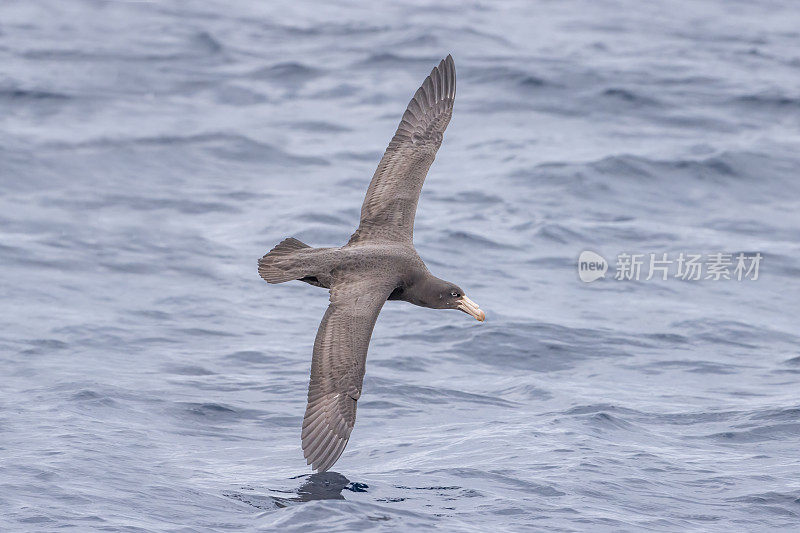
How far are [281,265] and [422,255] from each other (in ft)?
19.1

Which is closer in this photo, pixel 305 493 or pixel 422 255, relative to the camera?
pixel 305 493

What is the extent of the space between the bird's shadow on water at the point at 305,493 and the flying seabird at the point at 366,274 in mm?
274

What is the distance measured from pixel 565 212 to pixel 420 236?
2280mm

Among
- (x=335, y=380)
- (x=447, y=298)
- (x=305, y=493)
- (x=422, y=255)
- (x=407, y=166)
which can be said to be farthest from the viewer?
(x=422, y=255)

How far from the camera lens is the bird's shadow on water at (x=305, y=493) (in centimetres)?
1061

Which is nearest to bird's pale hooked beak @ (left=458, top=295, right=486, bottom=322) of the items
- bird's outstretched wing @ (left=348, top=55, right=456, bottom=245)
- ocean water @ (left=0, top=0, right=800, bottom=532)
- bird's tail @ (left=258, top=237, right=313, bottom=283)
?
bird's outstretched wing @ (left=348, top=55, right=456, bottom=245)

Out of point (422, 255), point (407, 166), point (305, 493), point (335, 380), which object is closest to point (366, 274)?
point (335, 380)

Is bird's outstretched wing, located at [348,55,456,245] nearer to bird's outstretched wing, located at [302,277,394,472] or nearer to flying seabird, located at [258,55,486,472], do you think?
flying seabird, located at [258,55,486,472]

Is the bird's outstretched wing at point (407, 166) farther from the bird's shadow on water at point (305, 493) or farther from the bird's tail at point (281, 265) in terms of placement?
the bird's shadow on water at point (305, 493)

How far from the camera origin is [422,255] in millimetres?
17500

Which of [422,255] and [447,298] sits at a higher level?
[447,298]

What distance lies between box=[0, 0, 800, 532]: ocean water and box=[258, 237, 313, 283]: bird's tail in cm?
166

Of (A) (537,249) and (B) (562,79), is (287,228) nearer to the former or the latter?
(A) (537,249)

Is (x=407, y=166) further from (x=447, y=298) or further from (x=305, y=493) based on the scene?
(x=305, y=493)
